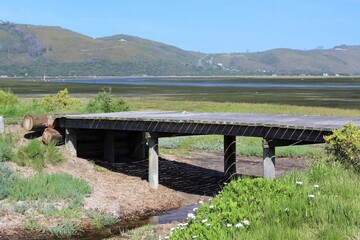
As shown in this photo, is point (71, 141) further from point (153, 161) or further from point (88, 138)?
point (153, 161)

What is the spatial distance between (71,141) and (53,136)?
2.38 feet

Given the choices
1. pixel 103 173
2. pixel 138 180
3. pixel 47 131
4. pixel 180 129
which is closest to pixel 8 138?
pixel 47 131

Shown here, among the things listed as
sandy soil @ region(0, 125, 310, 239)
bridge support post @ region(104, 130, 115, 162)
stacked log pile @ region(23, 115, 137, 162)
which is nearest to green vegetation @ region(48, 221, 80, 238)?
sandy soil @ region(0, 125, 310, 239)

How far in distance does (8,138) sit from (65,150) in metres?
2.20

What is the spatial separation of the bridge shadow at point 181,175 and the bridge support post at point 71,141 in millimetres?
1157

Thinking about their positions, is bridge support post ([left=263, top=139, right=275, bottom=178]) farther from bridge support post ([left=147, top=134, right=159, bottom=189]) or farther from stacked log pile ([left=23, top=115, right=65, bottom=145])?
stacked log pile ([left=23, top=115, right=65, bottom=145])

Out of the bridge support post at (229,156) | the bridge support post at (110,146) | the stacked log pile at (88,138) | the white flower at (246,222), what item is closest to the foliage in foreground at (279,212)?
the white flower at (246,222)

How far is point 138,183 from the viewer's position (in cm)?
2080

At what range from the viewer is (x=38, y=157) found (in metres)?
20.4

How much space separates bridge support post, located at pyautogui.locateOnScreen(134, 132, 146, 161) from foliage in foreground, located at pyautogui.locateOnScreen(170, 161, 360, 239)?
49.6 ft

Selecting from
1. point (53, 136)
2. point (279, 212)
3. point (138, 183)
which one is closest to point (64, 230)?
point (138, 183)

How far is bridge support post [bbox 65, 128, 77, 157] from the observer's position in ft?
74.1

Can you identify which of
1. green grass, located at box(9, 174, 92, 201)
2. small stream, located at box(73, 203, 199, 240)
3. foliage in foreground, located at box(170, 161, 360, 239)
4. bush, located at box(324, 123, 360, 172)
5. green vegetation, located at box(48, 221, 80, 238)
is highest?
bush, located at box(324, 123, 360, 172)

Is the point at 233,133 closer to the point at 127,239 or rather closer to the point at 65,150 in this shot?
the point at 127,239
